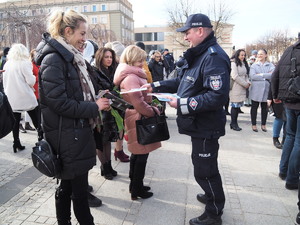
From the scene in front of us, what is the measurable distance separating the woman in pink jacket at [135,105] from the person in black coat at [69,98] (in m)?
0.81

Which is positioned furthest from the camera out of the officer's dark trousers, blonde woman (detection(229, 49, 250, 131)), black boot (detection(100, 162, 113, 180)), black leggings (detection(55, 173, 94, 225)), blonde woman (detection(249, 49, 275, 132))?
blonde woman (detection(229, 49, 250, 131))

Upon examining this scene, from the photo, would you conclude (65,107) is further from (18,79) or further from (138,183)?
(18,79)

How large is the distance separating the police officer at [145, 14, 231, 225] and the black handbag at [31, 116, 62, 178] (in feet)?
3.73

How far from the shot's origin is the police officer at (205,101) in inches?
87.3

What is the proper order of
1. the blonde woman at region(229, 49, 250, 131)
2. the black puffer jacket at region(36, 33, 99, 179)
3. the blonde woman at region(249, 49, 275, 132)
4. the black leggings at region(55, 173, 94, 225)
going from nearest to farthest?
the black puffer jacket at region(36, 33, 99, 179) → the black leggings at region(55, 173, 94, 225) → the blonde woman at region(249, 49, 275, 132) → the blonde woman at region(229, 49, 250, 131)

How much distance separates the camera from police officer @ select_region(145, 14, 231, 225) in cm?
222

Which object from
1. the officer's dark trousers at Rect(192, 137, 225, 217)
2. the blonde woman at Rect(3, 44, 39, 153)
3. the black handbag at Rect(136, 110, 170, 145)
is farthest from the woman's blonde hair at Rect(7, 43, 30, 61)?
the officer's dark trousers at Rect(192, 137, 225, 217)

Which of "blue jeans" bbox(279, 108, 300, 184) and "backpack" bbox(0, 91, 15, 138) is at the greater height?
"backpack" bbox(0, 91, 15, 138)

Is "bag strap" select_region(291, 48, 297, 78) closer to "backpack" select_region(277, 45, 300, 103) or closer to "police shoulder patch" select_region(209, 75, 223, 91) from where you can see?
"backpack" select_region(277, 45, 300, 103)

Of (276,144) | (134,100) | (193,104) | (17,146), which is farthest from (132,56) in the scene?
(276,144)

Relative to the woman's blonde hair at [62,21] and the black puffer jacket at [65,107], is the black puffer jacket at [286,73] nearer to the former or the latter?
the black puffer jacket at [65,107]

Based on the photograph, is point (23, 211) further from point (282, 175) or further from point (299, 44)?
point (299, 44)

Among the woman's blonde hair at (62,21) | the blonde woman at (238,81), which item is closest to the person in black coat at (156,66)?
the blonde woman at (238,81)

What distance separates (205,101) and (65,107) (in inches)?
46.8
